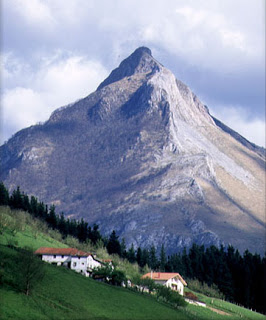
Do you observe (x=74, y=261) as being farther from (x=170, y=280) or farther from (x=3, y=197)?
(x=3, y=197)

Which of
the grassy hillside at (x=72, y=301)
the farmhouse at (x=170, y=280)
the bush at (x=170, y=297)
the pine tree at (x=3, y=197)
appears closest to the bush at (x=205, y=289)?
the farmhouse at (x=170, y=280)

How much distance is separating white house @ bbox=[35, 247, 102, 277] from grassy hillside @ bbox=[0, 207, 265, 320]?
214 inches

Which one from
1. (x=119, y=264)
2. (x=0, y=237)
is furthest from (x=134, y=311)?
(x=119, y=264)

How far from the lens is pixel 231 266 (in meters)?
184

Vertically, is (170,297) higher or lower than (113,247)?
lower

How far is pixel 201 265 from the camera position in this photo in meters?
182

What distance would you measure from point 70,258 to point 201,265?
2561 inches

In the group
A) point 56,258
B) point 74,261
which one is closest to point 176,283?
point 74,261

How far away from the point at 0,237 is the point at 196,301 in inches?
1880

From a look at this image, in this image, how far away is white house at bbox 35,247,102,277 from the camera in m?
126

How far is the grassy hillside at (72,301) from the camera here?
84.6m

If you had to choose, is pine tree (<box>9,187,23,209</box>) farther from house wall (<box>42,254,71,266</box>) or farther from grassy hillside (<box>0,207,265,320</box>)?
house wall (<box>42,254,71,266</box>)

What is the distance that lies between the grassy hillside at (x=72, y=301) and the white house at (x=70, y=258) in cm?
544

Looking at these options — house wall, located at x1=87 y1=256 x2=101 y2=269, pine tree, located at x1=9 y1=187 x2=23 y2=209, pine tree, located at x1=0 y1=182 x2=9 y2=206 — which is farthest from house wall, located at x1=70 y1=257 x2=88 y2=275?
pine tree, located at x1=9 y1=187 x2=23 y2=209
